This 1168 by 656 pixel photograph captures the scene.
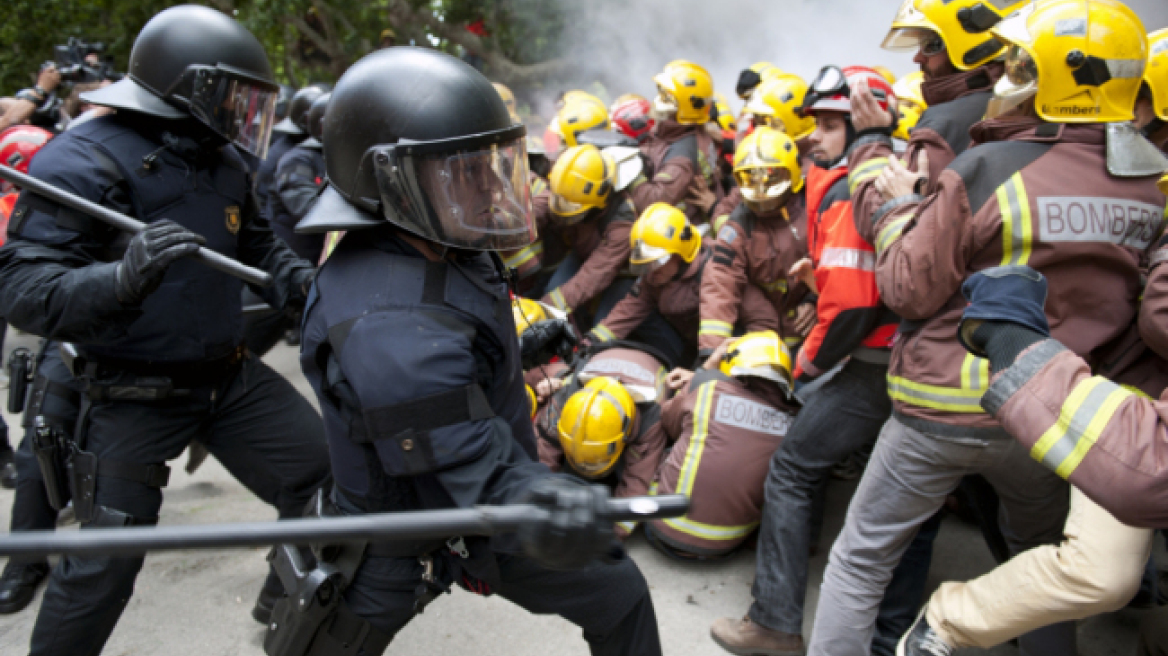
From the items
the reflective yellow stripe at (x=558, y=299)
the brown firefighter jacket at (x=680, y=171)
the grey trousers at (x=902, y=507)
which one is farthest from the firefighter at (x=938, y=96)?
the brown firefighter jacket at (x=680, y=171)

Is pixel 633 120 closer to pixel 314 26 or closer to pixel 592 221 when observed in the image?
pixel 592 221

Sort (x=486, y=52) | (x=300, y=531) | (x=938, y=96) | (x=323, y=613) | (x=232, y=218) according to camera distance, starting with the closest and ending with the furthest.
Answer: (x=300, y=531) → (x=323, y=613) → (x=938, y=96) → (x=232, y=218) → (x=486, y=52)

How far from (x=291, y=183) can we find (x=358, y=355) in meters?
4.16

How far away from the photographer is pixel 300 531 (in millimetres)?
1258

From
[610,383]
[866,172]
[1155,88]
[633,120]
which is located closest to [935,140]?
[866,172]

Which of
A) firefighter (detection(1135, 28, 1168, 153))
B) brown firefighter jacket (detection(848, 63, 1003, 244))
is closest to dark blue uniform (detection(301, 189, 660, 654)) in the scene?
brown firefighter jacket (detection(848, 63, 1003, 244))

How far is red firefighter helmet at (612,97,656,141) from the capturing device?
7176 millimetres

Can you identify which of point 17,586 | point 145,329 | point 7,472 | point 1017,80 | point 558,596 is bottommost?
point 7,472

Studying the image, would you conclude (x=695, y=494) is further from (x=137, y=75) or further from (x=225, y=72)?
(x=137, y=75)

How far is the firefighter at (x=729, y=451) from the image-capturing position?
3504 mm

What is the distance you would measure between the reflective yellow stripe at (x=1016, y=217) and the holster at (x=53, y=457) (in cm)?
313

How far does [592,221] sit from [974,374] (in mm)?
3536

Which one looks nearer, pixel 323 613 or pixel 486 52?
pixel 323 613

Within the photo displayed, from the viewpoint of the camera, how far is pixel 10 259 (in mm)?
2436
